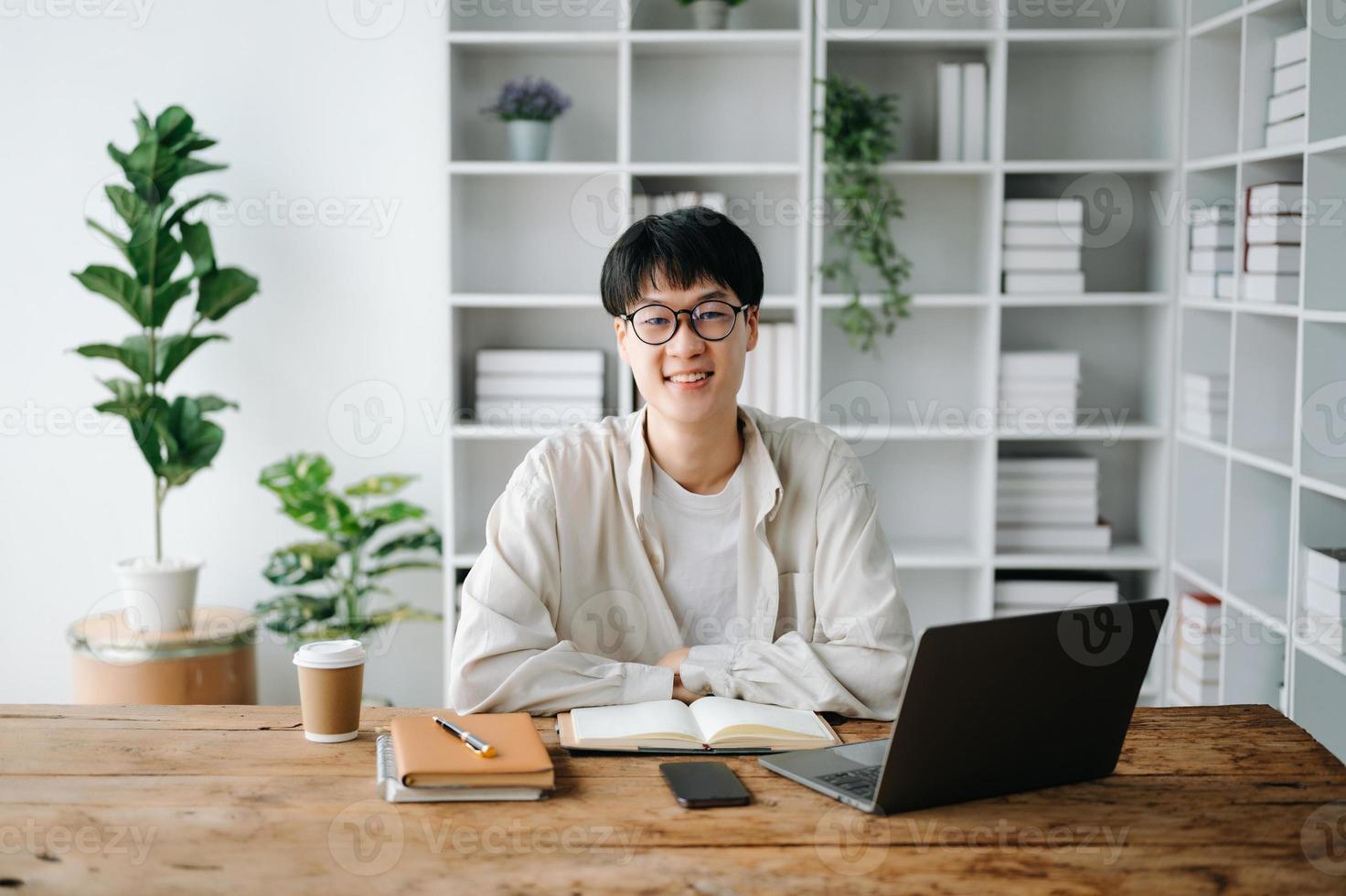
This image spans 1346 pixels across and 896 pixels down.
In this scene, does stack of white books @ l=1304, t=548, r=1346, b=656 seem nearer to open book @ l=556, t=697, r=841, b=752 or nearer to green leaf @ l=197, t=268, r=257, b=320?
open book @ l=556, t=697, r=841, b=752

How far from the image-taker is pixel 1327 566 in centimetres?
253

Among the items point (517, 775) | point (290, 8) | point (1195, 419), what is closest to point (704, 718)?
point (517, 775)

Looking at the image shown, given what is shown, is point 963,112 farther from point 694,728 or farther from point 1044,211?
point 694,728

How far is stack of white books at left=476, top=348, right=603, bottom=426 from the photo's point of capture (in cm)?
343

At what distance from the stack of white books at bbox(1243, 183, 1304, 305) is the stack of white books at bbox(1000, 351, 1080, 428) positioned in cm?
62

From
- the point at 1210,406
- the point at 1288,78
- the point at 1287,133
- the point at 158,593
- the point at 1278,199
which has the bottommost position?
the point at 158,593

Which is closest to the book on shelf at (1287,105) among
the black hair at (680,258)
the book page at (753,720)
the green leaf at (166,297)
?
the black hair at (680,258)

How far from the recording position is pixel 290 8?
3568mm

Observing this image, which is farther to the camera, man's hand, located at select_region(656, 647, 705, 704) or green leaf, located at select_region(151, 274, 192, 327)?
green leaf, located at select_region(151, 274, 192, 327)

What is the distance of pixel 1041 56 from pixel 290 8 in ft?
6.92

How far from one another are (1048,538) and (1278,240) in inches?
41.8

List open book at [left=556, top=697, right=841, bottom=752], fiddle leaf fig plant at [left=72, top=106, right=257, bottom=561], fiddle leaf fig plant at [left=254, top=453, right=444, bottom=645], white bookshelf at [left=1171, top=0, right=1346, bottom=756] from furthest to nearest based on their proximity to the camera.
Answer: fiddle leaf fig plant at [left=254, top=453, right=444, bottom=645], fiddle leaf fig plant at [left=72, top=106, right=257, bottom=561], white bookshelf at [left=1171, top=0, right=1346, bottom=756], open book at [left=556, top=697, right=841, bottom=752]
